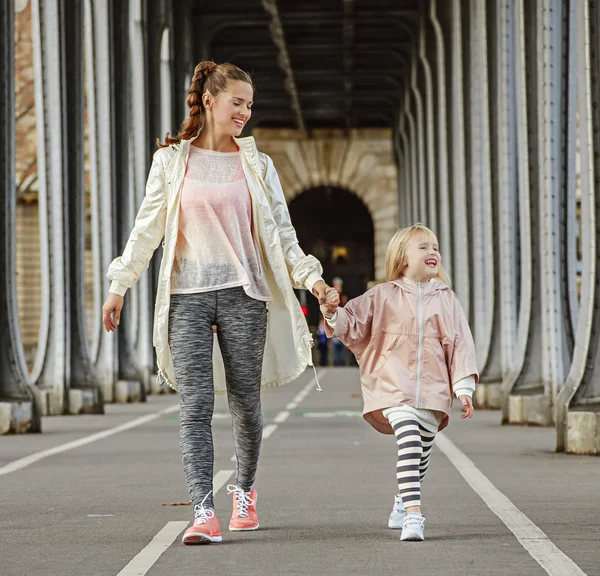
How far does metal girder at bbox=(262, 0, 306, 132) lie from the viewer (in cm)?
3959

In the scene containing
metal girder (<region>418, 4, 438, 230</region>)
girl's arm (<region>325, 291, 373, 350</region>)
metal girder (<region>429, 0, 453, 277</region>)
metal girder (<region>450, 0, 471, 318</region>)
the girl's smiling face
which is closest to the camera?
girl's arm (<region>325, 291, 373, 350</region>)

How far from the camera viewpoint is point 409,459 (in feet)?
23.2

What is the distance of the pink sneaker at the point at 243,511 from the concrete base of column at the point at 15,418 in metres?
9.38

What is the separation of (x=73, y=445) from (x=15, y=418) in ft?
6.48

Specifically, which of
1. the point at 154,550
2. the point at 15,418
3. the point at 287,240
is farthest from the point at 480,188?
the point at 154,550

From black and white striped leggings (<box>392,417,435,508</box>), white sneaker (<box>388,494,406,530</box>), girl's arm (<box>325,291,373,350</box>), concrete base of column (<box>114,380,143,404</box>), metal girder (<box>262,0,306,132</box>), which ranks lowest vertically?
concrete base of column (<box>114,380,143,404</box>)

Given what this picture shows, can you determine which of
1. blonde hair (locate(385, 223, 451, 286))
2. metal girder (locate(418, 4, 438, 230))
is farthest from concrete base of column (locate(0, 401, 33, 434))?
metal girder (locate(418, 4, 438, 230))

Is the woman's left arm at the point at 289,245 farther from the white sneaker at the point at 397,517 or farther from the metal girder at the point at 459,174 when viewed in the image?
the metal girder at the point at 459,174

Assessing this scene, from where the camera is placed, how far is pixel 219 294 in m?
7.11

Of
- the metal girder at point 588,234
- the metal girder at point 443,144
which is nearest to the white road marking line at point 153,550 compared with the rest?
the metal girder at point 588,234

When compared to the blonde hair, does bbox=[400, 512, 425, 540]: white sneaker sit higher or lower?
lower

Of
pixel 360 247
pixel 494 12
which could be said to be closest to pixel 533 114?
pixel 494 12

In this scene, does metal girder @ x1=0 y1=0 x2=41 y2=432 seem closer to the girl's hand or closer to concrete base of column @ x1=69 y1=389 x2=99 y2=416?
concrete base of column @ x1=69 y1=389 x2=99 y2=416

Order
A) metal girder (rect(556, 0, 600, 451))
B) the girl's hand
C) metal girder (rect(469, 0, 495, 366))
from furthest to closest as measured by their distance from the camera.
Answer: metal girder (rect(469, 0, 495, 366))
metal girder (rect(556, 0, 600, 451))
the girl's hand
